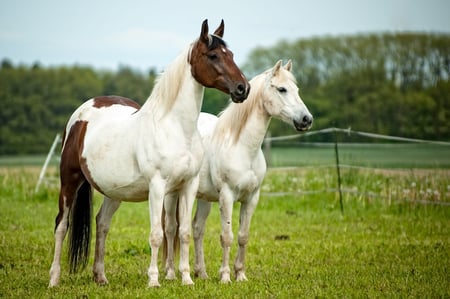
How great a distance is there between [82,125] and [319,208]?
664 cm

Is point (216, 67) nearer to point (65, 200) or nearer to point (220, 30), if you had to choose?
point (220, 30)

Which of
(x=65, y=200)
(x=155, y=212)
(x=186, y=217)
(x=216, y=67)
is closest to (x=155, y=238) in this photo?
(x=155, y=212)

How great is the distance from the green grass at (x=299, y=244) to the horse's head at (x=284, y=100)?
1614mm

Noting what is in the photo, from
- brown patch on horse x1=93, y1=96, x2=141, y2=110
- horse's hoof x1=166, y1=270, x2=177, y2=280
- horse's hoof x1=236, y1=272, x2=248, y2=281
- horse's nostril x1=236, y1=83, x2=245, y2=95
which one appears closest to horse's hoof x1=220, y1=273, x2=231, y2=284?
horse's hoof x1=236, y1=272, x2=248, y2=281

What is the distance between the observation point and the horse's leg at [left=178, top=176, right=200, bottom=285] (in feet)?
21.9

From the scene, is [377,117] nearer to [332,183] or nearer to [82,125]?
[332,183]

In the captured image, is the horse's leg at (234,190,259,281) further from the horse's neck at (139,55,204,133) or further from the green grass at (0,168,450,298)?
the horse's neck at (139,55,204,133)

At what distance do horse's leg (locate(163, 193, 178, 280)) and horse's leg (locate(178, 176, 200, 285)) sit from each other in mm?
604

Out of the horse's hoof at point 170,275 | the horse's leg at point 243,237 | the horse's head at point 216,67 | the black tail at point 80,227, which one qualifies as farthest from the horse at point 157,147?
the horse's leg at point 243,237

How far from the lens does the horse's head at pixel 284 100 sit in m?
7.02

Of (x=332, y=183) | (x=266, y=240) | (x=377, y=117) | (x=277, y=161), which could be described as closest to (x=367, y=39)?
(x=377, y=117)

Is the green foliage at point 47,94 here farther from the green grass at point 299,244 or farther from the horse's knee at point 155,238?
the horse's knee at point 155,238

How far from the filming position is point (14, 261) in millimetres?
8445

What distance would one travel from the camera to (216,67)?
255 inches
